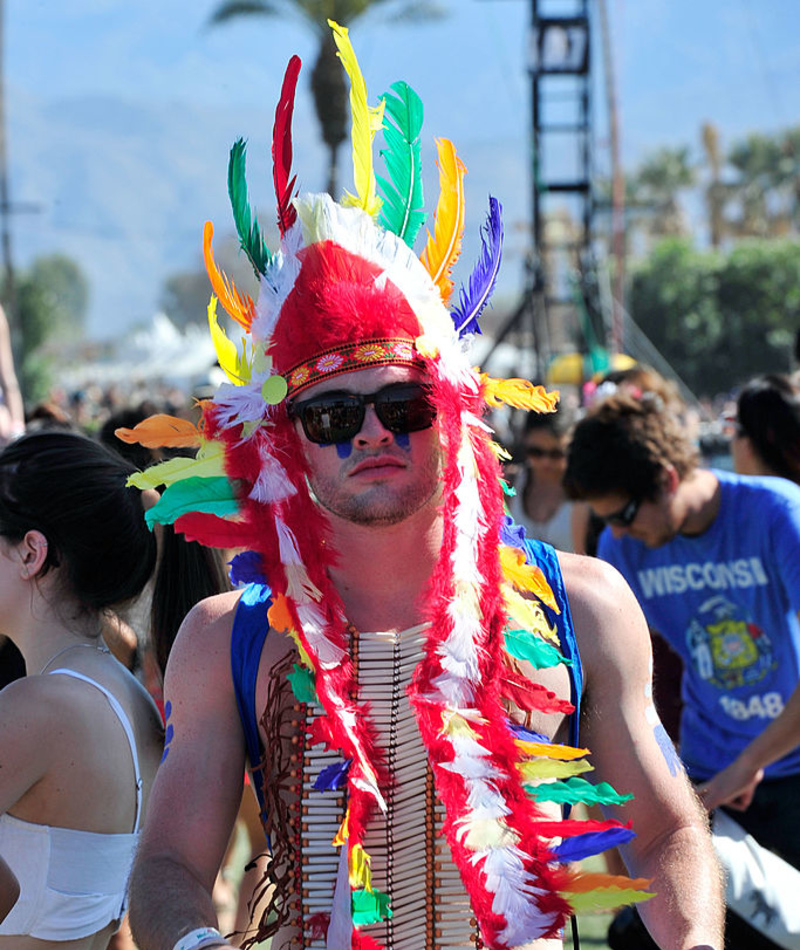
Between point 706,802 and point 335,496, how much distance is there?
1.75m

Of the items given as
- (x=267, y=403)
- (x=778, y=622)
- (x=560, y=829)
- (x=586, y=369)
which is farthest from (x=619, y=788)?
(x=586, y=369)

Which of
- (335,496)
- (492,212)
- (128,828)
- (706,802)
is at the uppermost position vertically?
(492,212)

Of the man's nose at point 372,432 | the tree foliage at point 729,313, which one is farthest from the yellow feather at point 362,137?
the tree foliage at point 729,313

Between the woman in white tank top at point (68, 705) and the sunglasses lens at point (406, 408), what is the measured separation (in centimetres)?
82

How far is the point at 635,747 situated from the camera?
218cm

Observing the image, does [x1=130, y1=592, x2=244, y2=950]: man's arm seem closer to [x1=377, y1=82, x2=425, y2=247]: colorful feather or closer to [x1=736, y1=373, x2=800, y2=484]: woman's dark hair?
[x1=377, y1=82, x2=425, y2=247]: colorful feather

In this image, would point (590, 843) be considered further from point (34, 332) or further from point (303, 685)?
point (34, 332)

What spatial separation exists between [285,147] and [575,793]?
128cm

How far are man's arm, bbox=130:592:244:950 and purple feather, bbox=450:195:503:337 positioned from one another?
0.71 meters

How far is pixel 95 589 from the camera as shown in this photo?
2748 millimetres

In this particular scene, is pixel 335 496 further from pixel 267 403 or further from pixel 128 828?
pixel 128 828

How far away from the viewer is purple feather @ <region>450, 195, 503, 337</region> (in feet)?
7.95

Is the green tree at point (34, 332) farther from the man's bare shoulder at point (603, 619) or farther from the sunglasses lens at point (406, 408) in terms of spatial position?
the man's bare shoulder at point (603, 619)

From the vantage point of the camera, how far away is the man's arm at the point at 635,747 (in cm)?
209
